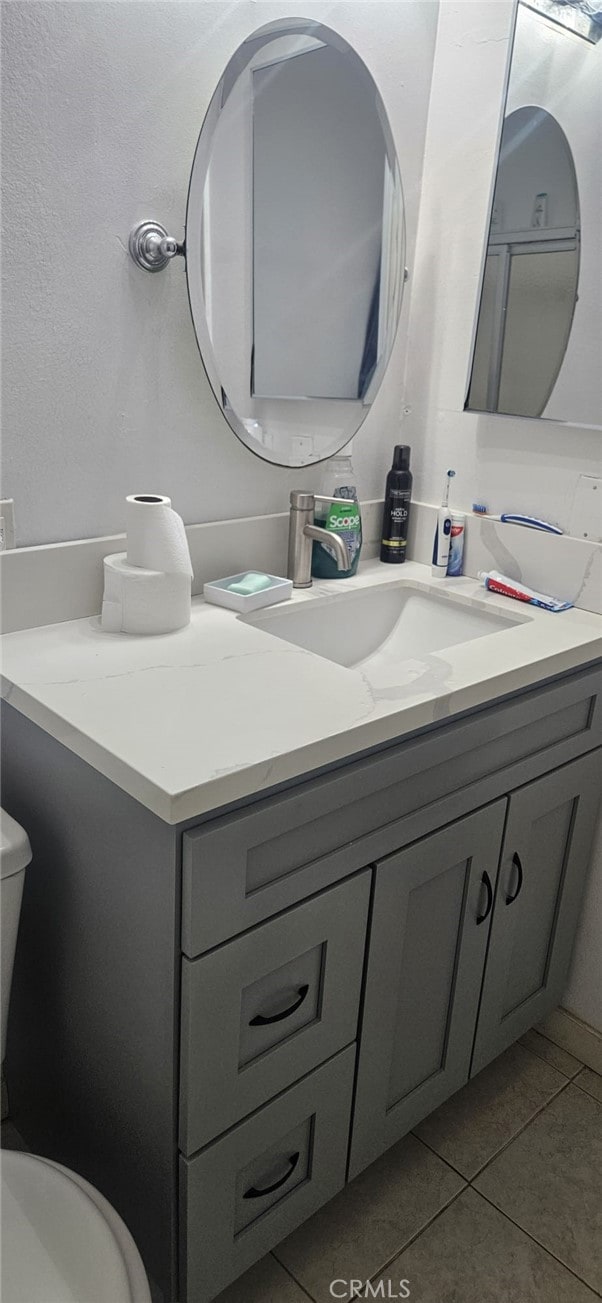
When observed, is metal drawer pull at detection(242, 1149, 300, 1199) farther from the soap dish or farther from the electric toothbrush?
the electric toothbrush

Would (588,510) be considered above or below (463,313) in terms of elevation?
below

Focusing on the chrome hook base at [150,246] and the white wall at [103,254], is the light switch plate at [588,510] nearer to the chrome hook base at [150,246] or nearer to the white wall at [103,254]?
the white wall at [103,254]

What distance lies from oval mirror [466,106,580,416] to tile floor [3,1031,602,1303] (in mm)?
1221

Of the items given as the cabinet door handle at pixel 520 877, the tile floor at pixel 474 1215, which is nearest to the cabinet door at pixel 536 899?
the cabinet door handle at pixel 520 877

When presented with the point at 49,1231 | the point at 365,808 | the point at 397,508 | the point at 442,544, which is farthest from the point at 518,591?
the point at 49,1231

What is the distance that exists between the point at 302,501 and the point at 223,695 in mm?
522

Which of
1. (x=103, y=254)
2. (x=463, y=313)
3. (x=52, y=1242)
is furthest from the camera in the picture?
(x=463, y=313)

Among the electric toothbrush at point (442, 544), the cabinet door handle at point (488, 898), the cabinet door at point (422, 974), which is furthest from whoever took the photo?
the electric toothbrush at point (442, 544)

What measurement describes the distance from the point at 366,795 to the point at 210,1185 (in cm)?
49

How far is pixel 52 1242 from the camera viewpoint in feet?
3.19

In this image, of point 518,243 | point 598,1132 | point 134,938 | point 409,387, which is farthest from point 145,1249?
point 518,243

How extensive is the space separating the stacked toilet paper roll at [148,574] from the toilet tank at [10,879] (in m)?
0.33

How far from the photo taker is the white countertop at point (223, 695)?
917mm

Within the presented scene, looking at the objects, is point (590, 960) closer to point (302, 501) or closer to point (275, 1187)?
point (275, 1187)
